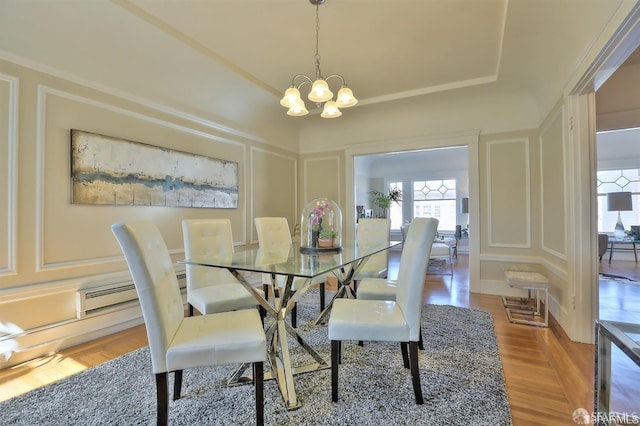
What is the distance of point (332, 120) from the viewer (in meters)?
4.96

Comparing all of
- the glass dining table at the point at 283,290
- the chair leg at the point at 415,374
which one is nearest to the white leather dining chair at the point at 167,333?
the glass dining table at the point at 283,290

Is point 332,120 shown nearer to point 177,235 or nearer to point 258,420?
point 177,235

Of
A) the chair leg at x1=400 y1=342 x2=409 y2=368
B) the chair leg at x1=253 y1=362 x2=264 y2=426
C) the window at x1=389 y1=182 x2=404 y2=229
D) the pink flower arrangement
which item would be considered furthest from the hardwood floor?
the window at x1=389 y1=182 x2=404 y2=229

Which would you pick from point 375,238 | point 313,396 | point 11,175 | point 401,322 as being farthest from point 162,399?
point 375,238

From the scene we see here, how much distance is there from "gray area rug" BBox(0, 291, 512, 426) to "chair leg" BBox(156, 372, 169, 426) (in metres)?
0.26

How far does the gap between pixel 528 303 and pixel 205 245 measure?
12.3 ft

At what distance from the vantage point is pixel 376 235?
3.32m

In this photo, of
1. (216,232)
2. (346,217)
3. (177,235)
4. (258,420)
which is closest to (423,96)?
(346,217)

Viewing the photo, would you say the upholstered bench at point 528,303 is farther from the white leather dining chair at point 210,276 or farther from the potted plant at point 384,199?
the potted plant at point 384,199

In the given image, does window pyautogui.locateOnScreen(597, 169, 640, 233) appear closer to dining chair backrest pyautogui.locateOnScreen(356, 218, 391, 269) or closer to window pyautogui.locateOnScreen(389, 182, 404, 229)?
window pyautogui.locateOnScreen(389, 182, 404, 229)

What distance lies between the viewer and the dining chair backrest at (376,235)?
3.25 m

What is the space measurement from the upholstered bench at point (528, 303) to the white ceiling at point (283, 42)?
184cm

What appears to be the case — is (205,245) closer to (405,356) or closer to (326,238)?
(326,238)

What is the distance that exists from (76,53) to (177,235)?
185 centimetres
